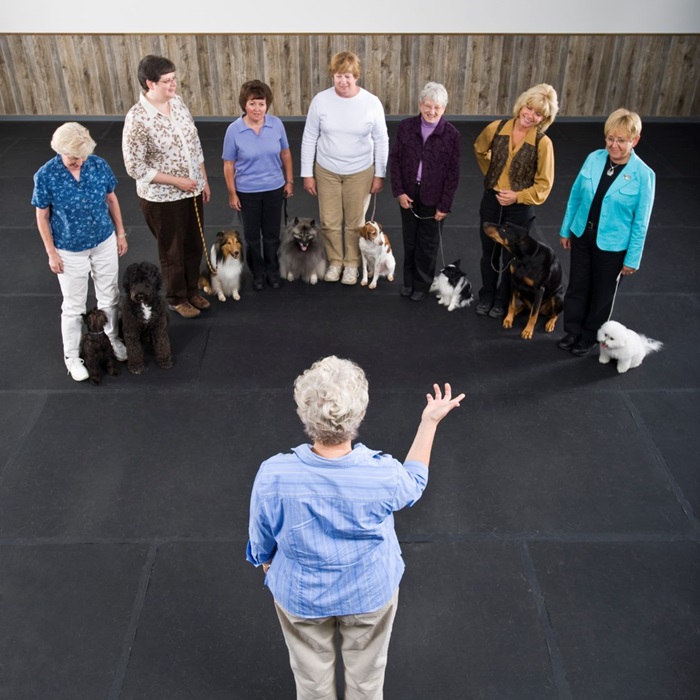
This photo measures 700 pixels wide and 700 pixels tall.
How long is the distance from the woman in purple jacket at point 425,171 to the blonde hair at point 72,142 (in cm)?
192

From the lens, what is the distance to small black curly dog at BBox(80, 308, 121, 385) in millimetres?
4090

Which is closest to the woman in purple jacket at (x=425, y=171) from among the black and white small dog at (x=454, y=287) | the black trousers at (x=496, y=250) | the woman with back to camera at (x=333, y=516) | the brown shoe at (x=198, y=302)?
the black and white small dog at (x=454, y=287)

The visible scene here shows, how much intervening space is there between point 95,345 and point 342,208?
6.80 ft

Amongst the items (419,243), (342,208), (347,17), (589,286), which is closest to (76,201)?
(342,208)

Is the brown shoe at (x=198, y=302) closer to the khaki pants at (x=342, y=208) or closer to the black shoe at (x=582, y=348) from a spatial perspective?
the khaki pants at (x=342, y=208)

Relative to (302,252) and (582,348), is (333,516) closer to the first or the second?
(582,348)

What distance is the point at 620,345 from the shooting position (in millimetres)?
4203

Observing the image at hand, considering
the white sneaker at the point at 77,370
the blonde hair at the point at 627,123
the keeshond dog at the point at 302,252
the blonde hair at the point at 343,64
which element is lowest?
the white sneaker at the point at 77,370

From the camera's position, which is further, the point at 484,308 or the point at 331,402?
the point at 484,308

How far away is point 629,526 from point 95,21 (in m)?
7.98

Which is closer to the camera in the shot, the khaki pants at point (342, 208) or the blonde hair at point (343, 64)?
the blonde hair at point (343, 64)

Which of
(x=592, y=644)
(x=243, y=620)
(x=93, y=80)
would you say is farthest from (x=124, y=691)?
(x=93, y=80)

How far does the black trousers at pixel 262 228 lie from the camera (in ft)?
15.8

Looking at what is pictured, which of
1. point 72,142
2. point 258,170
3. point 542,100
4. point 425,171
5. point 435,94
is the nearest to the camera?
point 72,142
